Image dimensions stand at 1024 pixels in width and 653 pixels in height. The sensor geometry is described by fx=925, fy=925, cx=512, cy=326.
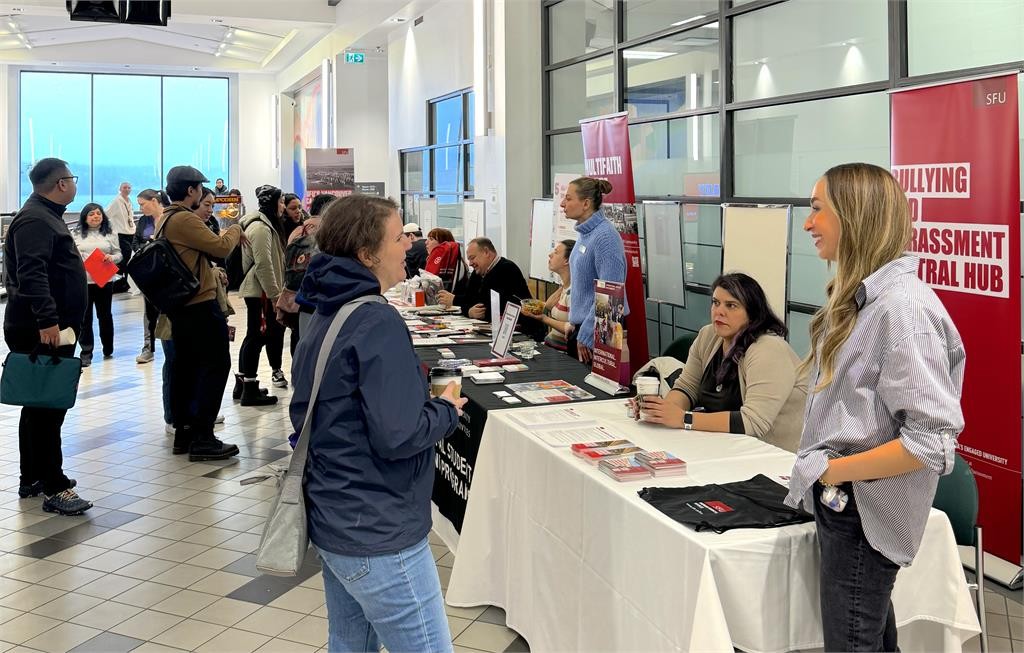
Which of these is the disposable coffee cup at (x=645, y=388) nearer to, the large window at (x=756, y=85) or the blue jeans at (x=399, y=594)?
the blue jeans at (x=399, y=594)

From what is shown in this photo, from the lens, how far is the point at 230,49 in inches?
726

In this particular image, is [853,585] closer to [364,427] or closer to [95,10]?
[364,427]

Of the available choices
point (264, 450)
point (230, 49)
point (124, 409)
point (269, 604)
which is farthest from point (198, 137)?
point (269, 604)

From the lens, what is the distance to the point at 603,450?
2717 mm

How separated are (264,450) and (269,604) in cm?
235

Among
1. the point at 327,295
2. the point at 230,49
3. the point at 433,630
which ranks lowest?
the point at 433,630

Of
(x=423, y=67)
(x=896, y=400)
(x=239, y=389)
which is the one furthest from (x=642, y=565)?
(x=423, y=67)

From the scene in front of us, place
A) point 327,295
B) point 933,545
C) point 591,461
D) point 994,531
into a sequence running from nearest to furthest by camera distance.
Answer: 1. point 327,295
2. point 933,545
3. point 591,461
4. point 994,531

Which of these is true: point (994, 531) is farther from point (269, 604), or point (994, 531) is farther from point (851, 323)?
point (269, 604)

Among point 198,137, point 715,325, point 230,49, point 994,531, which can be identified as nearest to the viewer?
point 715,325

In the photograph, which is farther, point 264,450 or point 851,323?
point 264,450

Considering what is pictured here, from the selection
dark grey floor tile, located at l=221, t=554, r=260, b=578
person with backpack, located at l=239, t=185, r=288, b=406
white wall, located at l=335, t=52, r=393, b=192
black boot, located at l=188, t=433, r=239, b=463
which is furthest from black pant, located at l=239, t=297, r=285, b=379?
white wall, located at l=335, t=52, r=393, b=192

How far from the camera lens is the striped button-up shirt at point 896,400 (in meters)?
1.77

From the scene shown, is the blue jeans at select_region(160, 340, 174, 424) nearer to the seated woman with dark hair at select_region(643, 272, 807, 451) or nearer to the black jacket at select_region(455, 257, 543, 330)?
the black jacket at select_region(455, 257, 543, 330)
